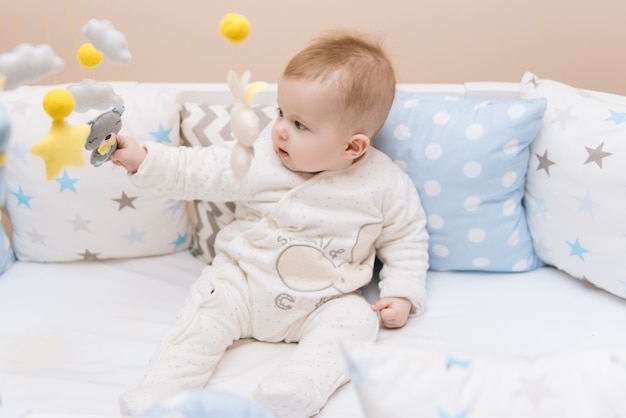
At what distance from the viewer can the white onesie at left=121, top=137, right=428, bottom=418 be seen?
1.06m

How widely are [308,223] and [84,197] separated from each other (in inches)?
16.8

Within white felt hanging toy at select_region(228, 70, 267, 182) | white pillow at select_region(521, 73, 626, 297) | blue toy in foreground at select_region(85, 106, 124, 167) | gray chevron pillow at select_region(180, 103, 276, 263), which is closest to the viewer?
white felt hanging toy at select_region(228, 70, 267, 182)

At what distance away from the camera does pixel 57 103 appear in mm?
668

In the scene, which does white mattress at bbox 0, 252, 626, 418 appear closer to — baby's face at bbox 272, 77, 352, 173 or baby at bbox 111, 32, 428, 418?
baby at bbox 111, 32, 428, 418

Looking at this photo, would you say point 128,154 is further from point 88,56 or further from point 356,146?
point 356,146

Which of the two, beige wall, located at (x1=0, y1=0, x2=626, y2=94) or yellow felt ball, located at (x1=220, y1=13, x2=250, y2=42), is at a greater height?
yellow felt ball, located at (x1=220, y1=13, x2=250, y2=42)

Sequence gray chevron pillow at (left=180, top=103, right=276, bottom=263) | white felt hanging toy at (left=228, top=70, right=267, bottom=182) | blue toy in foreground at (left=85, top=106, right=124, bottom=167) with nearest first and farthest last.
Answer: white felt hanging toy at (left=228, top=70, right=267, bottom=182) → blue toy in foreground at (left=85, top=106, right=124, bottom=167) → gray chevron pillow at (left=180, top=103, right=276, bottom=263)

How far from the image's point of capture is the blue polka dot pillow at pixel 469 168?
3.84 ft

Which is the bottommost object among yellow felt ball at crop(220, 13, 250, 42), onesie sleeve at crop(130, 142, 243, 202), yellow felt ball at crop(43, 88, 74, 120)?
onesie sleeve at crop(130, 142, 243, 202)

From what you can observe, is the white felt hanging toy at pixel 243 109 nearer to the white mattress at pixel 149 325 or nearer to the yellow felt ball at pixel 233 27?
the yellow felt ball at pixel 233 27

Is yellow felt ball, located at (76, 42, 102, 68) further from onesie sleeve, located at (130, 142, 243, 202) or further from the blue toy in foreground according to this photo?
onesie sleeve, located at (130, 142, 243, 202)

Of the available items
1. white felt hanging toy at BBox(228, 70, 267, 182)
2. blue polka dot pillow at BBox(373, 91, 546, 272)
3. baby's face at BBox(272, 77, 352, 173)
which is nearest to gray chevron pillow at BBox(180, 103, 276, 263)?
baby's face at BBox(272, 77, 352, 173)

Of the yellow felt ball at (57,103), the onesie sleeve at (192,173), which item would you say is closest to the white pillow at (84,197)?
the onesie sleeve at (192,173)

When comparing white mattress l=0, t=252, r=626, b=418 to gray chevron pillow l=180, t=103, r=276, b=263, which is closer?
white mattress l=0, t=252, r=626, b=418
